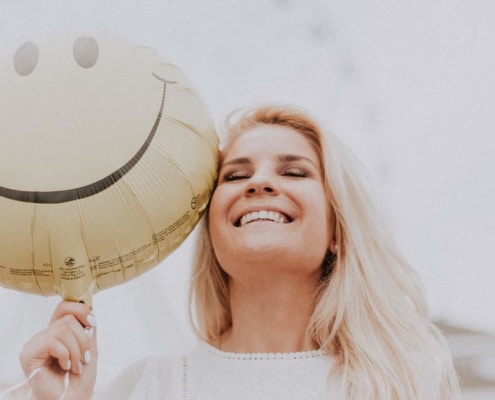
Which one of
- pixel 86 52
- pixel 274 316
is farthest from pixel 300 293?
pixel 86 52

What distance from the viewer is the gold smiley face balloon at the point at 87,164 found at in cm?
123

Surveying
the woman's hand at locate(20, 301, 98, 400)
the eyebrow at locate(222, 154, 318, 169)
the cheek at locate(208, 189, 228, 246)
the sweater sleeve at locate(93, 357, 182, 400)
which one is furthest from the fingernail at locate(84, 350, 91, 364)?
the eyebrow at locate(222, 154, 318, 169)

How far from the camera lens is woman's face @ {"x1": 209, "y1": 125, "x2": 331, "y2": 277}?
1.45 meters

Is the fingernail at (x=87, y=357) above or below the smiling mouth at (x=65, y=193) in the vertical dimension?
below

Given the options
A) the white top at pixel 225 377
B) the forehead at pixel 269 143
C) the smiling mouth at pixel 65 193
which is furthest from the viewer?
the forehead at pixel 269 143

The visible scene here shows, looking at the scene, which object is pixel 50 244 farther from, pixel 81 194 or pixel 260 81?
pixel 260 81

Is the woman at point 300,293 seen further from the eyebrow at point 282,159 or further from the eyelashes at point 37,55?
the eyelashes at point 37,55

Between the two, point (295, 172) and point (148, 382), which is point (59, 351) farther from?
point (295, 172)

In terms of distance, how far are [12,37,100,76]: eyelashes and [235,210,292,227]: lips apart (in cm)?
41

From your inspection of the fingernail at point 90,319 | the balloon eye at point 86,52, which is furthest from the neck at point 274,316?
the balloon eye at point 86,52

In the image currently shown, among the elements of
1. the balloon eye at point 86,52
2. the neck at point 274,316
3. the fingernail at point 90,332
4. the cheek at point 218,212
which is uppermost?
the balloon eye at point 86,52

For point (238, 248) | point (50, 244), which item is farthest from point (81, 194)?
point (238, 248)

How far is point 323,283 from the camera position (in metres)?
1.60

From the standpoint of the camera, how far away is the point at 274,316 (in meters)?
1.54
